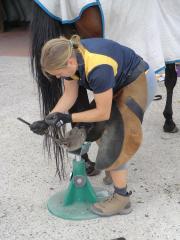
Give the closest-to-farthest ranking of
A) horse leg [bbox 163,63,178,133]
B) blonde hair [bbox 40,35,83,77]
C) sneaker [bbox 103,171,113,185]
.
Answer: blonde hair [bbox 40,35,83,77], sneaker [bbox 103,171,113,185], horse leg [bbox 163,63,178,133]

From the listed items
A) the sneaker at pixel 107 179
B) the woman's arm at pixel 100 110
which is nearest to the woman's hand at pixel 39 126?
the woman's arm at pixel 100 110

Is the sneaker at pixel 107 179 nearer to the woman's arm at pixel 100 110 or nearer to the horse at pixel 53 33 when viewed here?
the horse at pixel 53 33

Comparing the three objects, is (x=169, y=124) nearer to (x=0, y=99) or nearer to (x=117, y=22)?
(x=117, y=22)

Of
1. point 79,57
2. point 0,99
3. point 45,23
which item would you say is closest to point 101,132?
point 79,57

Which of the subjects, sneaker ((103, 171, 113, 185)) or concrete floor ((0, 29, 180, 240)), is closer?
concrete floor ((0, 29, 180, 240))

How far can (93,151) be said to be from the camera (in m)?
3.11

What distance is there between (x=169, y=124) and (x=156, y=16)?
108cm

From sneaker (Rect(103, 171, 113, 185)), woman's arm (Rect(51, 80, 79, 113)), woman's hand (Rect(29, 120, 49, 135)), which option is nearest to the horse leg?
sneaker (Rect(103, 171, 113, 185))

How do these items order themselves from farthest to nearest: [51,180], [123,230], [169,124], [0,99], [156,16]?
[0,99], [169,124], [51,180], [156,16], [123,230]

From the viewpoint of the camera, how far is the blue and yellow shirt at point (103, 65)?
204 centimetres

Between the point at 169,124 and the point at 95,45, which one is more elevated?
the point at 95,45

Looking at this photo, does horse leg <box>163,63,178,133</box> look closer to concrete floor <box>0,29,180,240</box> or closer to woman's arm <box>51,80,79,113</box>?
concrete floor <box>0,29,180,240</box>

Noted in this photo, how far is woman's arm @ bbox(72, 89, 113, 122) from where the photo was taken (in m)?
2.06

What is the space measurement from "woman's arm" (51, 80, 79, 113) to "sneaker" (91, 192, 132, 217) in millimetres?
518
